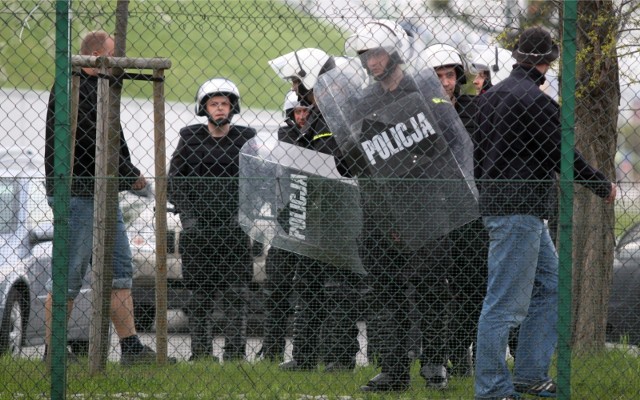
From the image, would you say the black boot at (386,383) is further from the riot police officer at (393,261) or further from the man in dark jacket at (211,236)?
the man in dark jacket at (211,236)

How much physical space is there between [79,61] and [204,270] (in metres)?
1.38

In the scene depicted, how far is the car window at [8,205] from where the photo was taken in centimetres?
558

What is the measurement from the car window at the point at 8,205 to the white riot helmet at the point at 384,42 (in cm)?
198

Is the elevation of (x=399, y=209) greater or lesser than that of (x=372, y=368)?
greater

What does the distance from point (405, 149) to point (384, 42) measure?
0.60 m

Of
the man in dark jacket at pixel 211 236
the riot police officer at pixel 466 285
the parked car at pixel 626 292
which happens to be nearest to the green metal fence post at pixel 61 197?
the man in dark jacket at pixel 211 236

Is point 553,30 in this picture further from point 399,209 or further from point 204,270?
point 204,270

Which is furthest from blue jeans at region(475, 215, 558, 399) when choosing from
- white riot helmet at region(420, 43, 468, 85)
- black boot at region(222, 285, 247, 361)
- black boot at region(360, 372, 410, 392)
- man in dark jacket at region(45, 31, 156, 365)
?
man in dark jacket at region(45, 31, 156, 365)

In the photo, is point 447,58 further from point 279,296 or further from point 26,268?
point 26,268

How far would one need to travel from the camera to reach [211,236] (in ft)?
19.1

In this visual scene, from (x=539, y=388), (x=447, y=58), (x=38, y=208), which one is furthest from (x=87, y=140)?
(x=539, y=388)

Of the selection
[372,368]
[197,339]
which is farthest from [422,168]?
[197,339]

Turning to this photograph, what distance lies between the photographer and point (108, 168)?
19.4 feet

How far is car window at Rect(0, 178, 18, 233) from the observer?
558 cm
